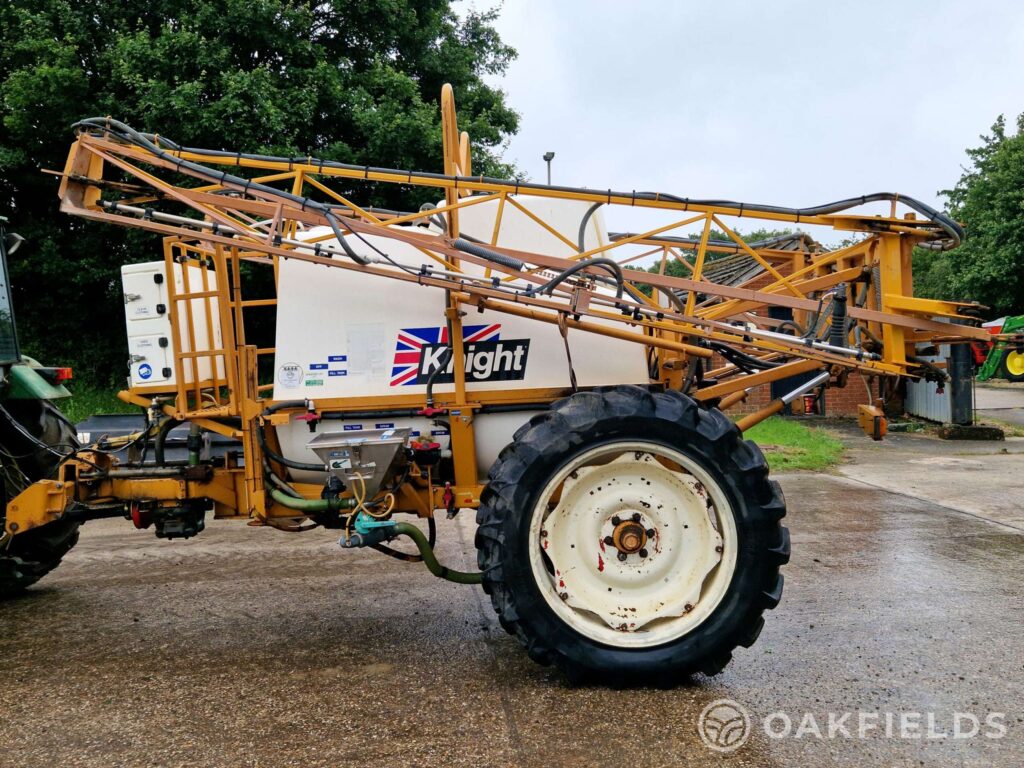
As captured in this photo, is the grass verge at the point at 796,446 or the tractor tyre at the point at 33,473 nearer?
the tractor tyre at the point at 33,473

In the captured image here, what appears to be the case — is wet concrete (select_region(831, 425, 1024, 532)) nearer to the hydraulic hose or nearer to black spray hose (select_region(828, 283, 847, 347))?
black spray hose (select_region(828, 283, 847, 347))

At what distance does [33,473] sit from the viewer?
492 cm

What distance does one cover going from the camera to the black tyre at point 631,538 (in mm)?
3285

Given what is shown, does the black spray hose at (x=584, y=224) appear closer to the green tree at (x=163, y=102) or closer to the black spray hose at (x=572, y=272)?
the black spray hose at (x=572, y=272)

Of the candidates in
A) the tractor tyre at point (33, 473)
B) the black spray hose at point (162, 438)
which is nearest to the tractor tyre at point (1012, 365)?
the black spray hose at point (162, 438)

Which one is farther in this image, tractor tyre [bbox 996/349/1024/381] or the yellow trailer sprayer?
tractor tyre [bbox 996/349/1024/381]

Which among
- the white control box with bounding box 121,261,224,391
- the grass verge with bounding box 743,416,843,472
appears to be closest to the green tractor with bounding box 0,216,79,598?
the white control box with bounding box 121,261,224,391

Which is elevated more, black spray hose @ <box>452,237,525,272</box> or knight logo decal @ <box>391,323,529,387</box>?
black spray hose @ <box>452,237,525,272</box>

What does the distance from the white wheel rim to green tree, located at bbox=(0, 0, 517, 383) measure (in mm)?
7758

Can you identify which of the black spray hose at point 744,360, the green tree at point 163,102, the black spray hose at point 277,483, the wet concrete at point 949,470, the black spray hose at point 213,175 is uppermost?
the green tree at point 163,102

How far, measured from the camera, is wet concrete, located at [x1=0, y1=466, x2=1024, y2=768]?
2883mm

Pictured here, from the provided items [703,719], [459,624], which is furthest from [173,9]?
[703,719]

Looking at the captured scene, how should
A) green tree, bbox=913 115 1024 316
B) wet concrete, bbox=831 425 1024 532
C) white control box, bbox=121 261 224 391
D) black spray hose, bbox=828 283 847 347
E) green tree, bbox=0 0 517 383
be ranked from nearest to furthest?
black spray hose, bbox=828 283 847 347
white control box, bbox=121 261 224 391
wet concrete, bbox=831 425 1024 532
green tree, bbox=0 0 517 383
green tree, bbox=913 115 1024 316

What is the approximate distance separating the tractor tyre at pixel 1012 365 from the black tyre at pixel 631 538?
25.3m
